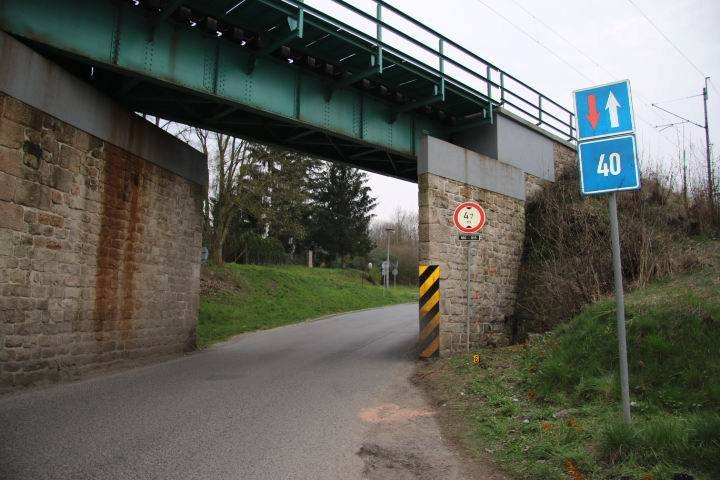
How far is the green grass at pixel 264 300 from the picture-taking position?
19.2 meters

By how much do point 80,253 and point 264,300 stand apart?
16.3 meters

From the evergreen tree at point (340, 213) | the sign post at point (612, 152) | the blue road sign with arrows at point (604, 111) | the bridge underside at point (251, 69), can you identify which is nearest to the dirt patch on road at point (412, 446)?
the sign post at point (612, 152)

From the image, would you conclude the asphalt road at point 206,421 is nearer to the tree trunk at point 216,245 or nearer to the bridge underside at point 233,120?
the bridge underside at point 233,120

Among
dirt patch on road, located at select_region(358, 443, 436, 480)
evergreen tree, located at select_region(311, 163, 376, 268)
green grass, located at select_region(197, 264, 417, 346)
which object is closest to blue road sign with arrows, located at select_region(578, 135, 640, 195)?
dirt patch on road, located at select_region(358, 443, 436, 480)

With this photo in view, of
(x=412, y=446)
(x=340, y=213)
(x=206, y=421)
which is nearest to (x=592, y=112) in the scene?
(x=412, y=446)

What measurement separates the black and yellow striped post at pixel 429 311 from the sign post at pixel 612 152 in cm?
673

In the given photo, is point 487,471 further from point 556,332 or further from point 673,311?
point 556,332

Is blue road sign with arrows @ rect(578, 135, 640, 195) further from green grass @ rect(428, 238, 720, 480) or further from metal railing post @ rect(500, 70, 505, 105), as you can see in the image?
metal railing post @ rect(500, 70, 505, 105)

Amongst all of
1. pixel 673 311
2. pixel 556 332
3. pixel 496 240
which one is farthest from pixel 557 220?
pixel 673 311

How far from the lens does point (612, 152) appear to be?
4.84m

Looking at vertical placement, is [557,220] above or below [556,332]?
above

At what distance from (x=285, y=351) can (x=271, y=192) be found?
16.5m

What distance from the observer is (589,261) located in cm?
1127

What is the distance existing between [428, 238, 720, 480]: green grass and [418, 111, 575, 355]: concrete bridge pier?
3.24 meters
